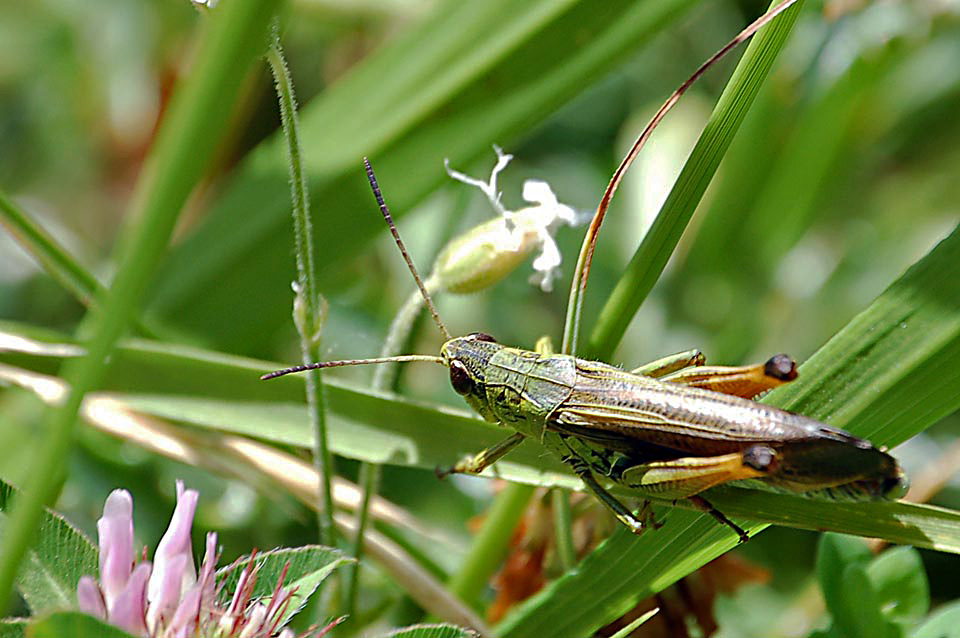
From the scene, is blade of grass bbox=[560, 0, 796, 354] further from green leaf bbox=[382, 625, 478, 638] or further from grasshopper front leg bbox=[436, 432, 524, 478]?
green leaf bbox=[382, 625, 478, 638]

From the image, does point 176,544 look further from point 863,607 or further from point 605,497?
point 863,607

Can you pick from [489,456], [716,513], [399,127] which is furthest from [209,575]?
[399,127]

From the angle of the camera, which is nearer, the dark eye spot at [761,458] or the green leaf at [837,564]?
the dark eye spot at [761,458]

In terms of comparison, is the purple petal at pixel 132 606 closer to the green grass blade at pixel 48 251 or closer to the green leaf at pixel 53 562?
the green leaf at pixel 53 562

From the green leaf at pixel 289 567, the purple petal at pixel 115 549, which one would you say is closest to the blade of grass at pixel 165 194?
the purple petal at pixel 115 549

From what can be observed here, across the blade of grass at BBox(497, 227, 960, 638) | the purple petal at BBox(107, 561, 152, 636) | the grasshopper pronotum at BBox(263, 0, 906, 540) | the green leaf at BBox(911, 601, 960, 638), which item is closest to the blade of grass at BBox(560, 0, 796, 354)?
the grasshopper pronotum at BBox(263, 0, 906, 540)
